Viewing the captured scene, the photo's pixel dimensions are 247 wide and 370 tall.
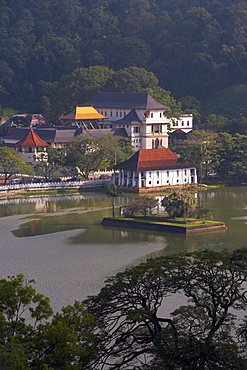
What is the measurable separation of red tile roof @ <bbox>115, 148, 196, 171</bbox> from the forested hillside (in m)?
26.2

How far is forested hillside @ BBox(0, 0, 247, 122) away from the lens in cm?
9769

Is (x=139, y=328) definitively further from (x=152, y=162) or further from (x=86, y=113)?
(x=86, y=113)

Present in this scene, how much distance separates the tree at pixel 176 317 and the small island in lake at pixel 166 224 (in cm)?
1780

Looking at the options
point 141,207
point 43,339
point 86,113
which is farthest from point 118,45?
point 43,339

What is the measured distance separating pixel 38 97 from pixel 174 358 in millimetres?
82087

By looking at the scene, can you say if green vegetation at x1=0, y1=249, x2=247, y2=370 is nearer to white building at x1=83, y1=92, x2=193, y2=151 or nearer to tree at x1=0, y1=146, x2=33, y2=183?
tree at x1=0, y1=146, x2=33, y2=183

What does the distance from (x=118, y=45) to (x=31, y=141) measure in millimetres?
38629

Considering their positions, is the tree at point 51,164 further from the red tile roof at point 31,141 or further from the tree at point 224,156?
the tree at point 224,156

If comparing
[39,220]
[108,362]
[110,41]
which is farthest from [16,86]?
[108,362]

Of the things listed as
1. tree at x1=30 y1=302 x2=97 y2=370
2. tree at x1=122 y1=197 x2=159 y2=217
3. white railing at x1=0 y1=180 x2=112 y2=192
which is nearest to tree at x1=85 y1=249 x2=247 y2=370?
tree at x1=30 y1=302 x2=97 y2=370

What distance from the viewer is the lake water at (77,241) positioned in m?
34.9

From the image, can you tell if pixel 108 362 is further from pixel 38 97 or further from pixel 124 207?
pixel 38 97

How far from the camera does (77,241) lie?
42281mm

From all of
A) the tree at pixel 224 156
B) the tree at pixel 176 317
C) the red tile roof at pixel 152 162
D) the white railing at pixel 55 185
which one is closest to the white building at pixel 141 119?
the tree at pixel 224 156
